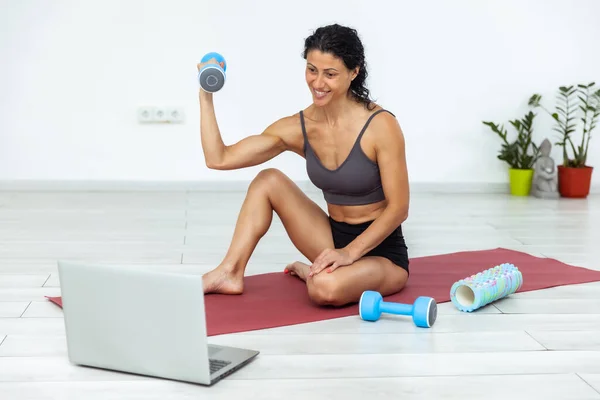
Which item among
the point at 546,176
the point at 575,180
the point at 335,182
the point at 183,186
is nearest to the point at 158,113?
the point at 183,186

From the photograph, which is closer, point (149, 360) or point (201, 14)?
point (149, 360)

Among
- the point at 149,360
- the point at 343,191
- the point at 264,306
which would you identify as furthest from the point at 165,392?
the point at 343,191

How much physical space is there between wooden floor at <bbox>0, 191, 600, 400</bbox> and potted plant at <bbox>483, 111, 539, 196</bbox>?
989mm

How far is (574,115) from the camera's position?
516 centimetres

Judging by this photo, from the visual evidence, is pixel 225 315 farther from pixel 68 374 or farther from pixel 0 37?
pixel 0 37

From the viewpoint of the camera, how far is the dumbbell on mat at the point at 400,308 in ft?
7.84

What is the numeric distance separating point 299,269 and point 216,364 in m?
0.92

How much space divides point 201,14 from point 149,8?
30 cm

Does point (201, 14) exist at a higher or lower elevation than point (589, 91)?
higher

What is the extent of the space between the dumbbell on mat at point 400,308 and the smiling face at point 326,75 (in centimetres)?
59

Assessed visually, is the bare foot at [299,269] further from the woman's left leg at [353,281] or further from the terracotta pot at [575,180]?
the terracotta pot at [575,180]

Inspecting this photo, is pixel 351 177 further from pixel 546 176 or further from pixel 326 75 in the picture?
pixel 546 176

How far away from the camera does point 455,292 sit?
2.64 meters

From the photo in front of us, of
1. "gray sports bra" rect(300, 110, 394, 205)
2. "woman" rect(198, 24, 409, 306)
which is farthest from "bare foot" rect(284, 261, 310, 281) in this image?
"gray sports bra" rect(300, 110, 394, 205)
